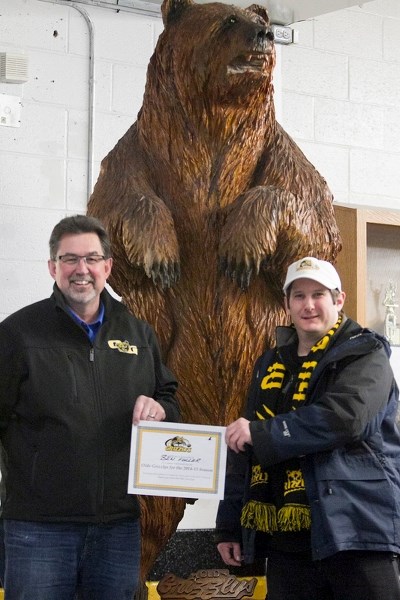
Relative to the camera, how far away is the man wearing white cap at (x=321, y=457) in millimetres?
2105

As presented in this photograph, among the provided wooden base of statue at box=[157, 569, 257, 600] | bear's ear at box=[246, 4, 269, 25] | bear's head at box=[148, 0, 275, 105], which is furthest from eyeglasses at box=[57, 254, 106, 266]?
wooden base of statue at box=[157, 569, 257, 600]

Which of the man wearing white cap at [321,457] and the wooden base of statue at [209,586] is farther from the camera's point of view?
the wooden base of statue at [209,586]

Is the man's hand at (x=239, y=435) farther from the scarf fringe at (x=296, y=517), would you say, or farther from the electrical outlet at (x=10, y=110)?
the electrical outlet at (x=10, y=110)

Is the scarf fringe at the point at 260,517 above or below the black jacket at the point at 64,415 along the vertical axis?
below

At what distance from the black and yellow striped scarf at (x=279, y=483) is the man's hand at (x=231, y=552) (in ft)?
0.39

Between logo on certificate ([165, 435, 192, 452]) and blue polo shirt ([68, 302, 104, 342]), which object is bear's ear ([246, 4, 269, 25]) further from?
logo on certificate ([165, 435, 192, 452])

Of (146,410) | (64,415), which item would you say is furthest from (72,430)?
(146,410)

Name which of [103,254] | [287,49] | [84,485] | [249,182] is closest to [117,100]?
[287,49]

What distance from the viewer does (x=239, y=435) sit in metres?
2.20

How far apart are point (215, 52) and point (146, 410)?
3.10 ft

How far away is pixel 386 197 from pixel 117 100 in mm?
1557

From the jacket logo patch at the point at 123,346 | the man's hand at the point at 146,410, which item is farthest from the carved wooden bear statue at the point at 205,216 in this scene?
the man's hand at the point at 146,410

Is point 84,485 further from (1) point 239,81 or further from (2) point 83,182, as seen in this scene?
(2) point 83,182

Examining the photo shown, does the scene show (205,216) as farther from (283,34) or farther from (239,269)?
(283,34)
